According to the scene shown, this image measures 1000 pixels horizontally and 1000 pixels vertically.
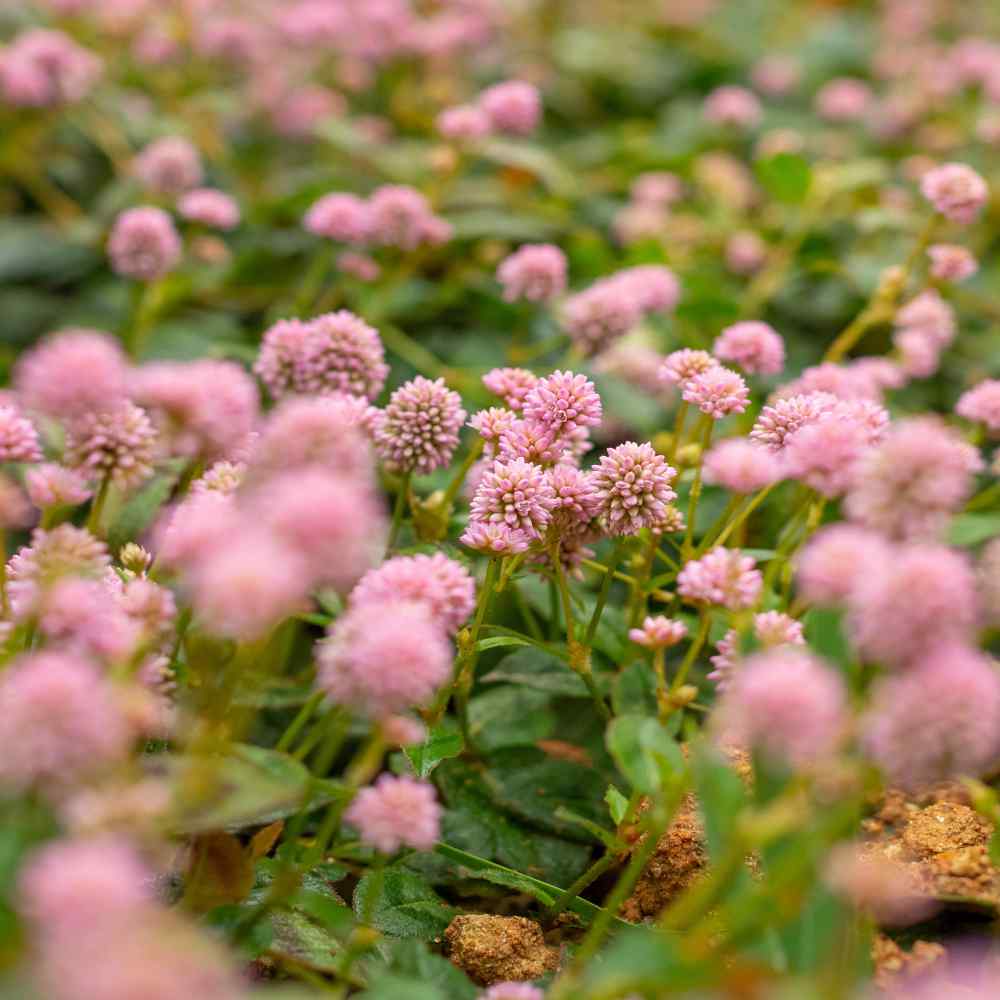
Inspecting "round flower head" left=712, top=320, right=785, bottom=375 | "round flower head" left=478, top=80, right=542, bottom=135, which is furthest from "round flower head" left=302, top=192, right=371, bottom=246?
"round flower head" left=712, top=320, right=785, bottom=375

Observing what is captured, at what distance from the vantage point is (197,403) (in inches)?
36.7

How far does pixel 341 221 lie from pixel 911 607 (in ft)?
4.55

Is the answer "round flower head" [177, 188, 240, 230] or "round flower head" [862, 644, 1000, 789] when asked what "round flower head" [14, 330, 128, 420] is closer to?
"round flower head" [862, 644, 1000, 789]

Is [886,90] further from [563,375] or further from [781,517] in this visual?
[563,375]

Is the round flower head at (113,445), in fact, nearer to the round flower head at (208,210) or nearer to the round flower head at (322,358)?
the round flower head at (322,358)

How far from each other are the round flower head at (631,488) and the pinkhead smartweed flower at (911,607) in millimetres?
421

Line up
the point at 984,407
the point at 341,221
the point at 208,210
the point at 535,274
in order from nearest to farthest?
the point at 984,407, the point at 535,274, the point at 341,221, the point at 208,210

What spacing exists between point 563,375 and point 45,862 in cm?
77

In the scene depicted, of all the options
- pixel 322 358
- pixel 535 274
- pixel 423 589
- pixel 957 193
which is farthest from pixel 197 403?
pixel 957 193

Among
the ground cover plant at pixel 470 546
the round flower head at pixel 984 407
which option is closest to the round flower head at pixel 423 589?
the ground cover plant at pixel 470 546

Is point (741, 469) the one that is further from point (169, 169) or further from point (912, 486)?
point (169, 169)

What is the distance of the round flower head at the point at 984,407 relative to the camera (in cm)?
152

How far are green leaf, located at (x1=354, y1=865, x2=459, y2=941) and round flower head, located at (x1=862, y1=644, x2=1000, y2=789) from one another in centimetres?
61

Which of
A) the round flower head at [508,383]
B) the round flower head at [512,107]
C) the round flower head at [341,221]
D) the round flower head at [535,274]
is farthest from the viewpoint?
the round flower head at [512,107]
